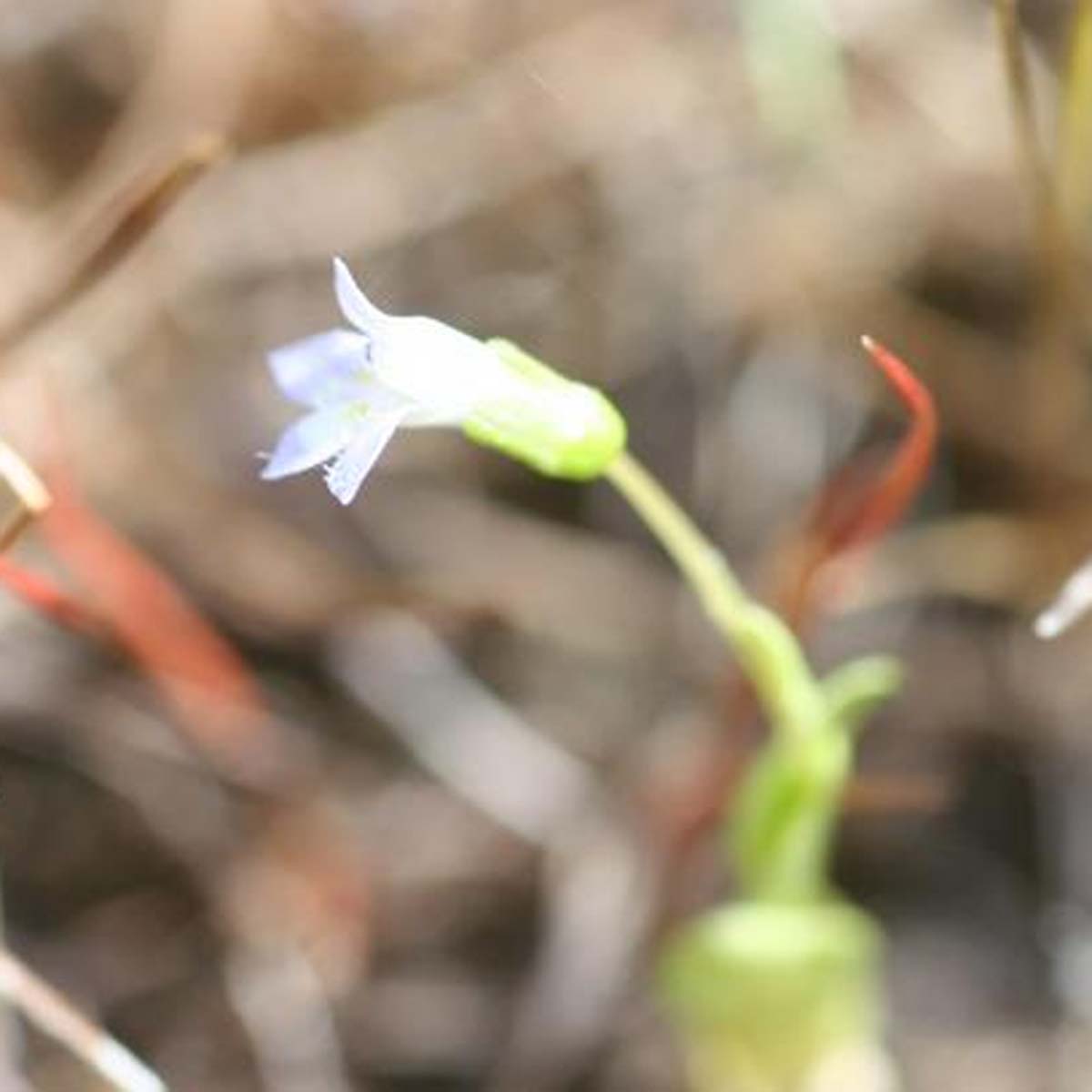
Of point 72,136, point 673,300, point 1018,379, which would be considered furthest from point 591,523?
point 72,136

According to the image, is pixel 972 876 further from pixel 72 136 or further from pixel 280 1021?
pixel 72 136

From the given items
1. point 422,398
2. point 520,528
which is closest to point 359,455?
point 422,398

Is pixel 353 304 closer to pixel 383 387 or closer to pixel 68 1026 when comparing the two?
pixel 383 387

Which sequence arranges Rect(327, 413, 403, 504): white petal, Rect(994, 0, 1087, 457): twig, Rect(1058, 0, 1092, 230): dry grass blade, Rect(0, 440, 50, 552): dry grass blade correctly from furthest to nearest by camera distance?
Rect(994, 0, 1087, 457): twig, Rect(1058, 0, 1092, 230): dry grass blade, Rect(0, 440, 50, 552): dry grass blade, Rect(327, 413, 403, 504): white petal

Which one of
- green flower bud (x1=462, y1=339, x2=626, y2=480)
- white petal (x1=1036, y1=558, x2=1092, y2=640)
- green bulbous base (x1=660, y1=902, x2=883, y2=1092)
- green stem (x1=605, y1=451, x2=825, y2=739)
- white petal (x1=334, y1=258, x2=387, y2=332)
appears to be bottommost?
green bulbous base (x1=660, y1=902, x2=883, y2=1092)

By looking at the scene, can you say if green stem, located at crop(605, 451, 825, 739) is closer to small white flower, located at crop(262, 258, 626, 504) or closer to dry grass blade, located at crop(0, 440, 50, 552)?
small white flower, located at crop(262, 258, 626, 504)

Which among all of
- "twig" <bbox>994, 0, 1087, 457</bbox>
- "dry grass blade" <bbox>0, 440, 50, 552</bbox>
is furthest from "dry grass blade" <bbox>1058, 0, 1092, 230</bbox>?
"dry grass blade" <bbox>0, 440, 50, 552</bbox>

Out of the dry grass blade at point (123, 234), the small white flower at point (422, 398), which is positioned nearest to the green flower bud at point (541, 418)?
the small white flower at point (422, 398)
